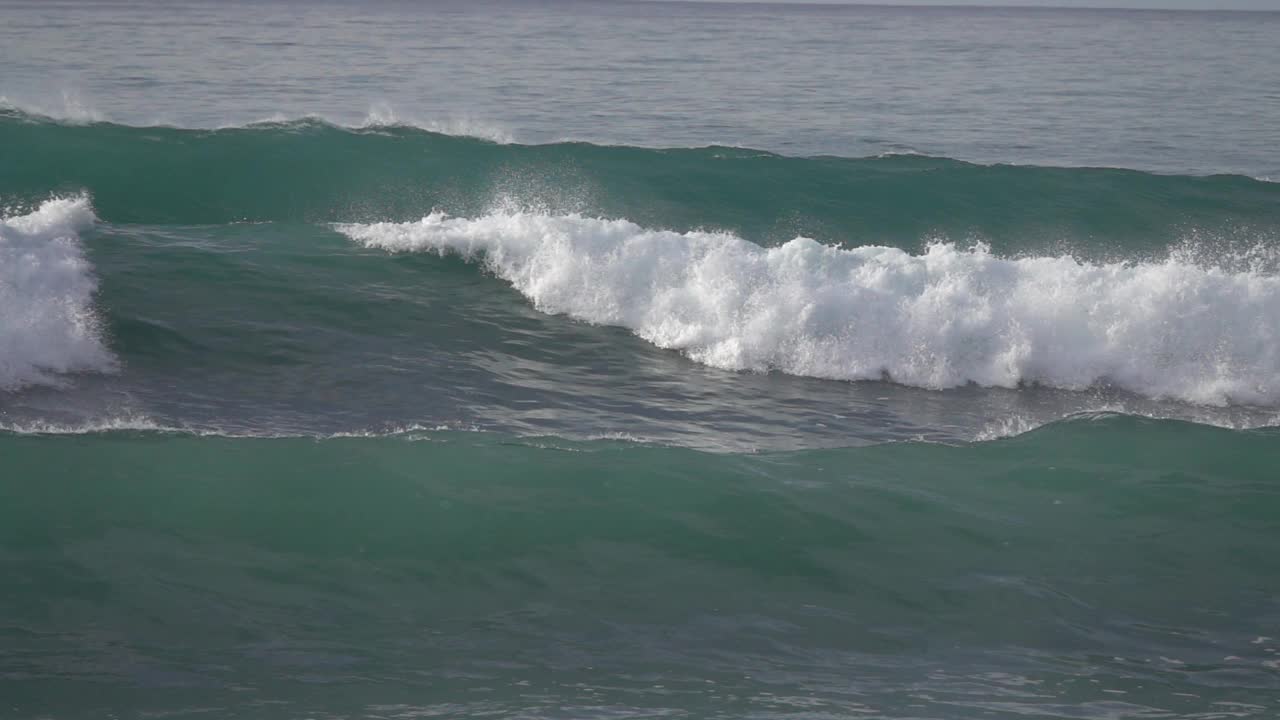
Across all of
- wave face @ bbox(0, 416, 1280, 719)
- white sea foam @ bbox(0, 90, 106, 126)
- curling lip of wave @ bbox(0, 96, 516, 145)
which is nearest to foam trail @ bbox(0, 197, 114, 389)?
wave face @ bbox(0, 416, 1280, 719)

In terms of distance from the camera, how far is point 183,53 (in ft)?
127

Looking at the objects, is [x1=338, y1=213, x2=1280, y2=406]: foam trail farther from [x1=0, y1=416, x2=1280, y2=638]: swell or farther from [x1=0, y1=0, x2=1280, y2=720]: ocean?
[x1=0, y1=416, x2=1280, y2=638]: swell

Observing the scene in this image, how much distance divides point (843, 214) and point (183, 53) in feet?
92.0

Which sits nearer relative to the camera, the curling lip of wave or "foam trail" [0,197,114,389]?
"foam trail" [0,197,114,389]

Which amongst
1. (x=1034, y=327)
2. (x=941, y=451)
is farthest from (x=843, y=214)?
(x=941, y=451)

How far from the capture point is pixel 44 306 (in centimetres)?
1138

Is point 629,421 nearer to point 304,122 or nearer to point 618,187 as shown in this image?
point 618,187

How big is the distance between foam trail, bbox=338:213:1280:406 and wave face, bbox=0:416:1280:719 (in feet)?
8.24

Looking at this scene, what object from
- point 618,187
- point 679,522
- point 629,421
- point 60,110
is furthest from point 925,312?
point 60,110

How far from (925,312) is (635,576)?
245 inches

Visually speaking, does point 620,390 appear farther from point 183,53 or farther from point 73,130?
point 183,53

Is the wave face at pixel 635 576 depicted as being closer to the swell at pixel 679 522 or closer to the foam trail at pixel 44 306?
the swell at pixel 679 522

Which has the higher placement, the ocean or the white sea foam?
the white sea foam

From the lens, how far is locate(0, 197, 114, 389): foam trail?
10359 millimetres
